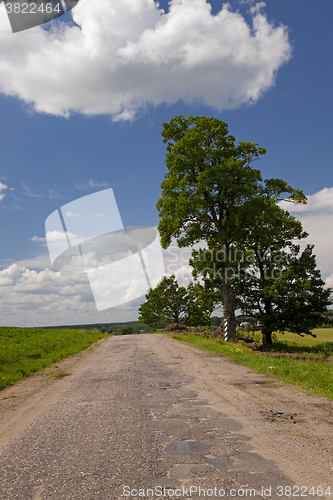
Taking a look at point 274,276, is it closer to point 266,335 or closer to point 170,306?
point 266,335

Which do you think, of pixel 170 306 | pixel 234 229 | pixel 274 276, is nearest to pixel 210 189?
pixel 234 229

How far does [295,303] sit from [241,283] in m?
4.08

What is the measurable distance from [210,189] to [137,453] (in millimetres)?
17976

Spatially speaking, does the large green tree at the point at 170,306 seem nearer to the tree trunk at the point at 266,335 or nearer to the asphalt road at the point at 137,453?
the tree trunk at the point at 266,335

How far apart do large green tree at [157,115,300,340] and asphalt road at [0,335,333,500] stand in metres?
14.6

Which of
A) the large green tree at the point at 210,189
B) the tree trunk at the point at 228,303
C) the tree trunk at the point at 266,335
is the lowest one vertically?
the tree trunk at the point at 266,335

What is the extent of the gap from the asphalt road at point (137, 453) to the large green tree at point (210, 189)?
1460 centimetres

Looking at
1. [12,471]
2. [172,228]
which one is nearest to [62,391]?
[12,471]

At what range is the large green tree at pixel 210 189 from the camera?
785 inches

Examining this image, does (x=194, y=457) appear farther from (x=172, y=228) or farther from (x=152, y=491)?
(x=172, y=228)

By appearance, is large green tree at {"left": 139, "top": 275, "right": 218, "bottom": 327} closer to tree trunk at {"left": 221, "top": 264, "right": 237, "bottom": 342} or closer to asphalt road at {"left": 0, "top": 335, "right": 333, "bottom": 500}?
tree trunk at {"left": 221, "top": 264, "right": 237, "bottom": 342}

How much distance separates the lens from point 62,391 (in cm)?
805

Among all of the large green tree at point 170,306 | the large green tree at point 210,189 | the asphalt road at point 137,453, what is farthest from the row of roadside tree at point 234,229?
the large green tree at point 170,306

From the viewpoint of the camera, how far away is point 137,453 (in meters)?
4.09
